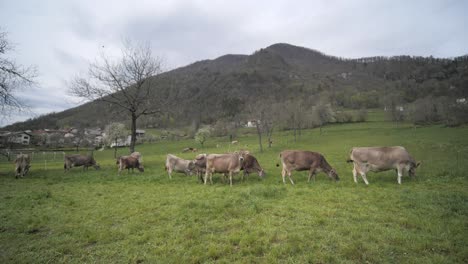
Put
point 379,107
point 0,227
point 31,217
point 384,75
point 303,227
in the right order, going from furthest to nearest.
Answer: point 384,75 < point 379,107 < point 31,217 < point 0,227 < point 303,227

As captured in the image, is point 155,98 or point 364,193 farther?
point 155,98

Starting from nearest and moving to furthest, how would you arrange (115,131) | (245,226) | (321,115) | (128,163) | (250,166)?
(245,226), (250,166), (128,163), (115,131), (321,115)

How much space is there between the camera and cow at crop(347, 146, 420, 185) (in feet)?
39.2

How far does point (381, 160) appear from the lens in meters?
12.0

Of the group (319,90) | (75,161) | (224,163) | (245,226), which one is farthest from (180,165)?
(319,90)

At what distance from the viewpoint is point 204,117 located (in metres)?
111

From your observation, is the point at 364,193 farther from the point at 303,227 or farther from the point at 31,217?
the point at 31,217

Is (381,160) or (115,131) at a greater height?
(115,131)

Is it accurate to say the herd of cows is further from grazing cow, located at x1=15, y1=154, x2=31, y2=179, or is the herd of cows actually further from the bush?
the bush

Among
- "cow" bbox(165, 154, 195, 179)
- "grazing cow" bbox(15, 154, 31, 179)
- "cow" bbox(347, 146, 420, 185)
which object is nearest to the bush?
"cow" bbox(347, 146, 420, 185)

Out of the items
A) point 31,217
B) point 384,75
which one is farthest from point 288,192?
point 384,75

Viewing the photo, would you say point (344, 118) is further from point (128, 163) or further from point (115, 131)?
point (128, 163)

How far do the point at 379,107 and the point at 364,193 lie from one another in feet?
392

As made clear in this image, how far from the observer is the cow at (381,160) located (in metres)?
11.9
